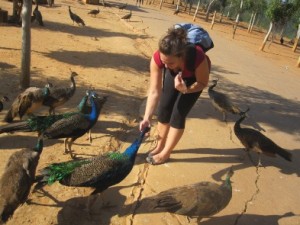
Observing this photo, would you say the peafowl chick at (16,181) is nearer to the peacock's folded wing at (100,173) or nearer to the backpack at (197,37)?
the peacock's folded wing at (100,173)

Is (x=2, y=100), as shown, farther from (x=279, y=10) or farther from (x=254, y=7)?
(x=254, y=7)

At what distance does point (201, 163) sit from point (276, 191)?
124 centimetres

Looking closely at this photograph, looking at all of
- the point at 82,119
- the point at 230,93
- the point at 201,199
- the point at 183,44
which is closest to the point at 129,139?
the point at 82,119

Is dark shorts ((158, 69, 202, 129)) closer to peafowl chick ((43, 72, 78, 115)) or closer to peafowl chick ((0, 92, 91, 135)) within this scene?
peafowl chick ((0, 92, 91, 135))

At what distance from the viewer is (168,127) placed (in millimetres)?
5461

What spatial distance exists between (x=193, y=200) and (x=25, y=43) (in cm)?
568

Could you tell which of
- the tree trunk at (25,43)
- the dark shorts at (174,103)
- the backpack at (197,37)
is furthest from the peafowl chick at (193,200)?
the tree trunk at (25,43)

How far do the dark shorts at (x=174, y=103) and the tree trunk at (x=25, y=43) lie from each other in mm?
4208

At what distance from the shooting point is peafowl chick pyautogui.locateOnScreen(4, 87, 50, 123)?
6383 mm

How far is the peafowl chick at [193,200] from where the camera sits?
13.5ft

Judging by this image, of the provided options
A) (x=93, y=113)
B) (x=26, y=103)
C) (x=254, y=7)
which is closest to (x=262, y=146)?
(x=93, y=113)

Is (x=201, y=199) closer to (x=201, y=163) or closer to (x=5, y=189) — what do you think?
(x=201, y=163)

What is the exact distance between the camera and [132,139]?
6.49 meters

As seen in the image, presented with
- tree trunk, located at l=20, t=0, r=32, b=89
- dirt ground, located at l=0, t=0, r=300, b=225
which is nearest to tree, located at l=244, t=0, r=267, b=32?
dirt ground, located at l=0, t=0, r=300, b=225
